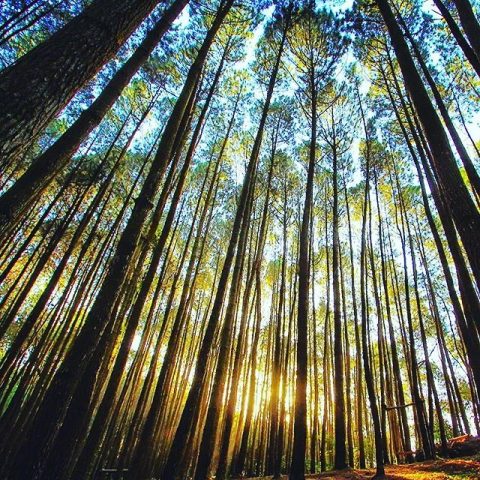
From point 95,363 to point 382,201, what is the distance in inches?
477

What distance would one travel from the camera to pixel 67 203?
10.1 metres

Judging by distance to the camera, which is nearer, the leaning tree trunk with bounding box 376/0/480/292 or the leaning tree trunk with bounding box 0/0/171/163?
the leaning tree trunk with bounding box 0/0/171/163

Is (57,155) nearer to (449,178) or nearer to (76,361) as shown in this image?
(76,361)

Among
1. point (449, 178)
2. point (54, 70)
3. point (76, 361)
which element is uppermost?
point (449, 178)

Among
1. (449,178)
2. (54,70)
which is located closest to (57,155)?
(54,70)

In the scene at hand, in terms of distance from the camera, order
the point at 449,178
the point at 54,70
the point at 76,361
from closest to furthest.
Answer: the point at 54,70
the point at 76,361
the point at 449,178

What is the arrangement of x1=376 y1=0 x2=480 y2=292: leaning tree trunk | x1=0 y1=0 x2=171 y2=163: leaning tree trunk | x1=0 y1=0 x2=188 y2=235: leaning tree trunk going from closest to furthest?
x1=0 y1=0 x2=171 y2=163: leaning tree trunk
x1=0 y1=0 x2=188 y2=235: leaning tree trunk
x1=376 y1=0 x2=480 y2=292: leaning tree trunk

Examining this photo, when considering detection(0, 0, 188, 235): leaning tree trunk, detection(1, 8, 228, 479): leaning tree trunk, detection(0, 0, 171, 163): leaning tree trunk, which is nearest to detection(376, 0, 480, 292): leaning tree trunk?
detection(0, 0, 171, 163): leaning tree trunk

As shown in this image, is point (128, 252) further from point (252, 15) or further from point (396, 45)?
point (252, 15)

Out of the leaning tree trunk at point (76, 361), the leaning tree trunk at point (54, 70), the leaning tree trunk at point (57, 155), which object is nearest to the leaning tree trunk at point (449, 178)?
the leaning tree trunk at point (54, 70)

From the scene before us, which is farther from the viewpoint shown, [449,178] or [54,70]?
[449,178]

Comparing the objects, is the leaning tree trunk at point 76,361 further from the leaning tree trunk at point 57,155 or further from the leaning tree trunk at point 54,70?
the leaning tree trunk at point 54,70

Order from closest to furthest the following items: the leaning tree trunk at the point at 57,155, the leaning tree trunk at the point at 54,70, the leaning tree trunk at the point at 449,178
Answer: the leaning tree trunk at the point at 54,70
the leaning tree trunk at the point at 57,155
the leaning tree trunk at the point at 449,178

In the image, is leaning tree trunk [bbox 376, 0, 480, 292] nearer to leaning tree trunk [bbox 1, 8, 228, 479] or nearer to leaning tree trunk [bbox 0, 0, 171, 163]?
leaning tree trunk [bbox 0, 0, 171, 163]
